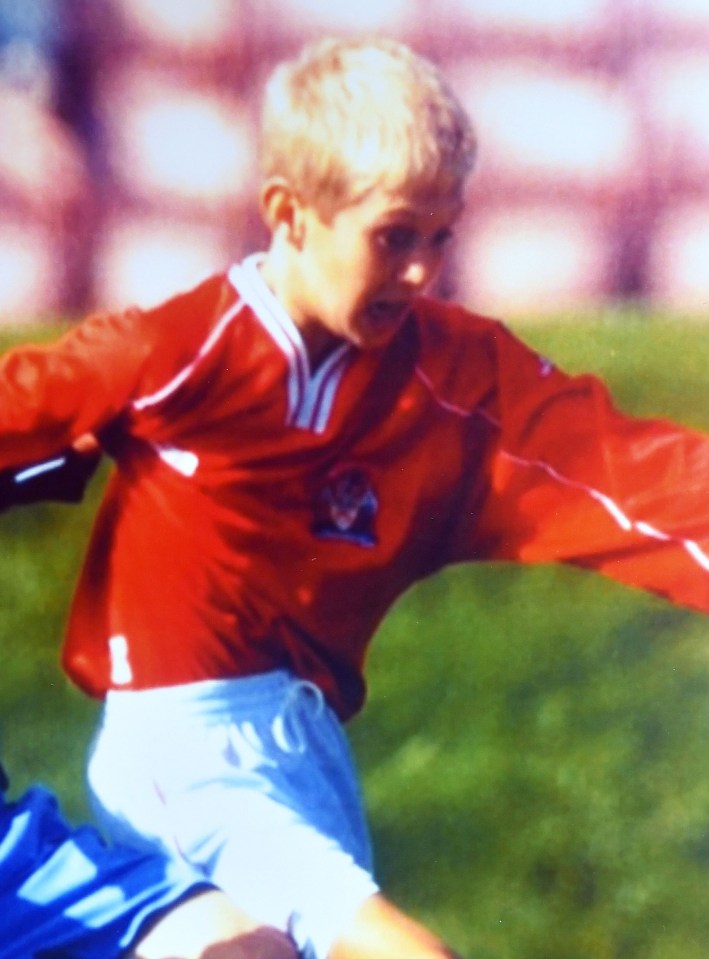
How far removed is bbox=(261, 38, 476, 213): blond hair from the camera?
1705mm

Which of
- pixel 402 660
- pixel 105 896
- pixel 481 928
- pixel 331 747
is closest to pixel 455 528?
pixel 402 660

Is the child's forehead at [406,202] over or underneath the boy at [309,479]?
over

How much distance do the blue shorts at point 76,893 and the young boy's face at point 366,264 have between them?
610 millimetres

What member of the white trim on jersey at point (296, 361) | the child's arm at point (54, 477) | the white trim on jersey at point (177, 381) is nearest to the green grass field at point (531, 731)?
the child's arm at point (54, 477)

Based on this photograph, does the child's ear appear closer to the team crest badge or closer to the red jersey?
the red jersey

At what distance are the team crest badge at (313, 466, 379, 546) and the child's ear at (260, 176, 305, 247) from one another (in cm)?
27

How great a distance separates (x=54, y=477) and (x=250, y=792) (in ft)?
1.39

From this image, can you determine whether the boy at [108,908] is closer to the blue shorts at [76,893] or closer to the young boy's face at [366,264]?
the blue shorts at [76,893]

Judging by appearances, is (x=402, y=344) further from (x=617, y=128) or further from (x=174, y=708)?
(x=174, y=708)

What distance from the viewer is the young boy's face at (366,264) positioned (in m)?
1.73

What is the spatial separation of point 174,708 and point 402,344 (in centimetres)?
50

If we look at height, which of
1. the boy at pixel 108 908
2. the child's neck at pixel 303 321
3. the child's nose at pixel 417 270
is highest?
the child's nose at pixel 417 270

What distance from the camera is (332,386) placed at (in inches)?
69.4

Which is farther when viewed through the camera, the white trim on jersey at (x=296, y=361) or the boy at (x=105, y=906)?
the white trim on jersey at (x=296, y=361)
